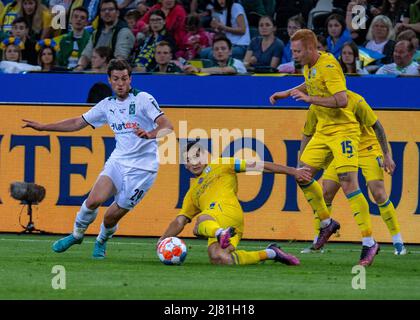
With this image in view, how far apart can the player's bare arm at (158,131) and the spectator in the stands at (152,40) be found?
14.9ft

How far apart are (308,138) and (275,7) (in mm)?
5166

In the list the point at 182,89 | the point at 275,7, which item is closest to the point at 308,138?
the point at 182,89

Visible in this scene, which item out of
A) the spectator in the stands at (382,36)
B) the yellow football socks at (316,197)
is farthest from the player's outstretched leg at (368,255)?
the spectator in the stands at (382,36)

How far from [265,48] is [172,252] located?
20.4ft

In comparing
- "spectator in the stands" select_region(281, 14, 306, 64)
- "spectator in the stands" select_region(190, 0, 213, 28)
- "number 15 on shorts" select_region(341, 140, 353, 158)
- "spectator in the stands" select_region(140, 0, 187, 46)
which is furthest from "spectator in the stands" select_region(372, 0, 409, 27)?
"number 15 on shorts" select_region(341, 140, 353, 158)

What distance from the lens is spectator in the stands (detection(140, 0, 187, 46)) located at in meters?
17.4

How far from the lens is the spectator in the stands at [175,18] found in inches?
687

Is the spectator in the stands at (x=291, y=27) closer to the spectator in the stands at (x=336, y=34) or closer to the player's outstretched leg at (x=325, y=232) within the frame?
the spectator in the stands at (x=336, y=34)

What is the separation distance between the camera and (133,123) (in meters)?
12.3

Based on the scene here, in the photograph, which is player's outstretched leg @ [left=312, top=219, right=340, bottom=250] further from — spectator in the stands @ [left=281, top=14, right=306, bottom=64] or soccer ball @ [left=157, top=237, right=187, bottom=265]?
spectator in the stands @ [left=281, top=14, right=306, bottom=64]

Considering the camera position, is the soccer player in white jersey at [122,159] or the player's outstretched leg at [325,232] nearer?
the soccer player in white jersey at [122,159]

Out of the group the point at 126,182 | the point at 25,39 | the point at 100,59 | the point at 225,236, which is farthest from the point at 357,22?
the point at 225,236

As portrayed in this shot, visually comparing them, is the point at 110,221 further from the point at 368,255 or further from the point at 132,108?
the point at 368,255

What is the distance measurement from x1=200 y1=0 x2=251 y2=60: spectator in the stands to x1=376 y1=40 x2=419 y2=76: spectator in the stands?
9.78 feet
